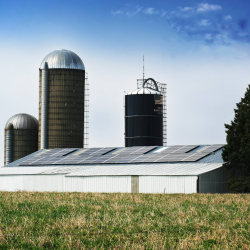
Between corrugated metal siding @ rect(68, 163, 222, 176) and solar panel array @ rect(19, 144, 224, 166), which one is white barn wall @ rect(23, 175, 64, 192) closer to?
corrugated metal siding @ rect(68, 163, 222, 176)

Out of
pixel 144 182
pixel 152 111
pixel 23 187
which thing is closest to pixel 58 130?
pixel 152 111

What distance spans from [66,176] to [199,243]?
41.4 metres

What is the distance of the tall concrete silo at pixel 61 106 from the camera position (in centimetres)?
8231

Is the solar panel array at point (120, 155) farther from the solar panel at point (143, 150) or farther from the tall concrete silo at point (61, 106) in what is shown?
the tall concrete silo at point (61, 106)

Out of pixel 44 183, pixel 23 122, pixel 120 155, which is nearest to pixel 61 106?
pixel 23 122

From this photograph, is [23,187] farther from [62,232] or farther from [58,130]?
[62,232]

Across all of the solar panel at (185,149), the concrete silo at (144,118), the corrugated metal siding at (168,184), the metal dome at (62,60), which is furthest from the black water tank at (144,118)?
the corrugated metal siding at (168,184)

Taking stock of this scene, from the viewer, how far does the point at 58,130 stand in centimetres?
→ 8250

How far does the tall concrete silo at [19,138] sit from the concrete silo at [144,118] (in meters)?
15.1

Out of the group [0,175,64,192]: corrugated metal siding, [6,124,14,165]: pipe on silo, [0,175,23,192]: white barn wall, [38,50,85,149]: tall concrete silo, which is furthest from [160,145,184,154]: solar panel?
[6,124,14,165]: pipe on silo

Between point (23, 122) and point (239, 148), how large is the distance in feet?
146

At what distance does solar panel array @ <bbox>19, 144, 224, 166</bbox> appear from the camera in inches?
2301

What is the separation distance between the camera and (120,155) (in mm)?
63906

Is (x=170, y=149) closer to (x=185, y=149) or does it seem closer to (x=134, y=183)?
(x=185, y=149)
